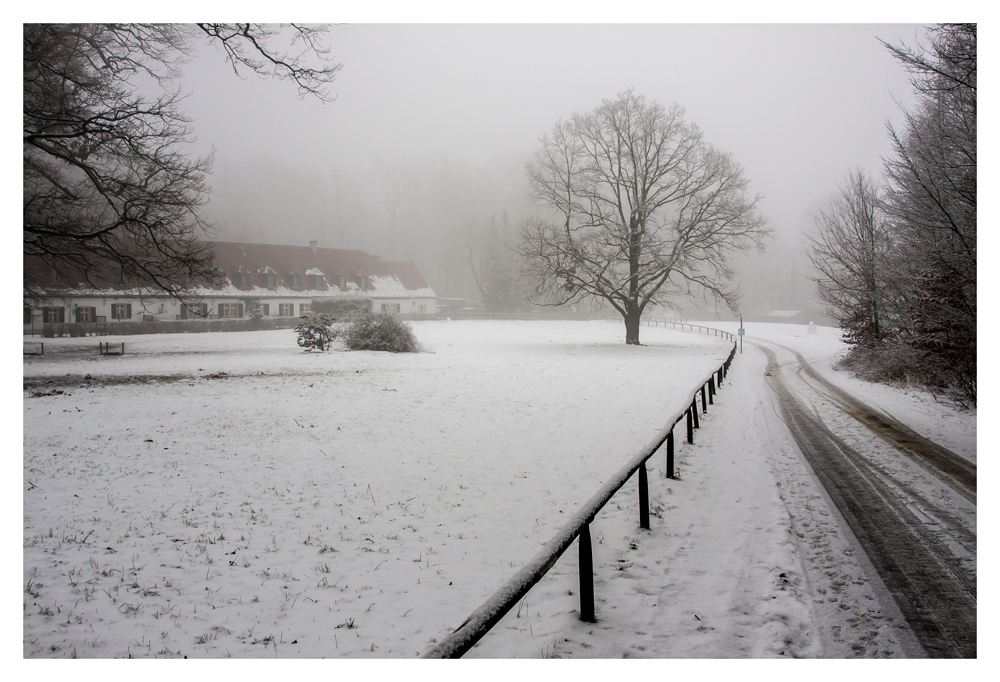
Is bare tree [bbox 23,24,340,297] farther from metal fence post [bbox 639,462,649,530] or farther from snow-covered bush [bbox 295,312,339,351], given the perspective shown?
snow-covered bush [bbox 295,312,339,351]

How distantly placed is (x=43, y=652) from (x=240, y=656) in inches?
58.1

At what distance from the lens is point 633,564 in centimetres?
511

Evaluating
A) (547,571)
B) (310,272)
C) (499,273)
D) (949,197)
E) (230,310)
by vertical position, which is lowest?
(547,571)

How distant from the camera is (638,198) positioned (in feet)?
96.7

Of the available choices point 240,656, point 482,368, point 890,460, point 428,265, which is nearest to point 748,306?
point 428,265

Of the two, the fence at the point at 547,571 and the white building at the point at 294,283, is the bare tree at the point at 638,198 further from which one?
the fence at the point at 547,571

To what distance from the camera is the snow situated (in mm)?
3988

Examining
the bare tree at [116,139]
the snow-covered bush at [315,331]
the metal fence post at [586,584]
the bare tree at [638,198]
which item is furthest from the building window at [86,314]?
the metal fence post at [586,584]

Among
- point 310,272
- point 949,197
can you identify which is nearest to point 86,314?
point 310,272

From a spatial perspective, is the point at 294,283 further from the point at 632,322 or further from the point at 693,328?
the point at 693,328

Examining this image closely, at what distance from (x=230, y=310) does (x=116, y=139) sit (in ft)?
146

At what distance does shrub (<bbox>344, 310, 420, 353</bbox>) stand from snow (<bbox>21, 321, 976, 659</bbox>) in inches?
521

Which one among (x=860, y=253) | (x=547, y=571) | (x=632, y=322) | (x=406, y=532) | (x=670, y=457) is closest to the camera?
(x=547, y=571)

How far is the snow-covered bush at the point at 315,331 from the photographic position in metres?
26.1
